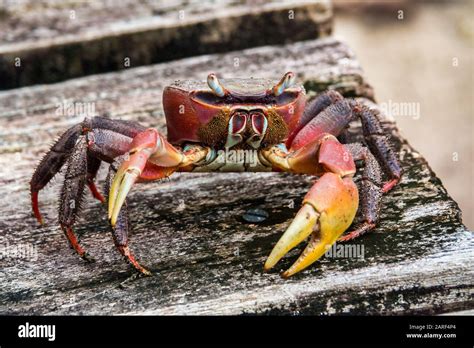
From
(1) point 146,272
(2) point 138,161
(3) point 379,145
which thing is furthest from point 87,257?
(3) point 379,145

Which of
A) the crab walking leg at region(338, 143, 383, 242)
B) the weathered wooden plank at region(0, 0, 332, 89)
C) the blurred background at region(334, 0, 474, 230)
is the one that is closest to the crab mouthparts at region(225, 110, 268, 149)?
the crab walking leg at region(338, 143, 383, 242)

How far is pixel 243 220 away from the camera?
2.68m

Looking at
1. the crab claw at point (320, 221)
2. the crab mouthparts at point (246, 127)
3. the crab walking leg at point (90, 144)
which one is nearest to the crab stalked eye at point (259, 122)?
the crab mouthparts at point (246, 127)

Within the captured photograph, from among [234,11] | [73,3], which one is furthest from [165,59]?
[73,3]

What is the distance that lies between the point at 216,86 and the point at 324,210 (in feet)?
2.52

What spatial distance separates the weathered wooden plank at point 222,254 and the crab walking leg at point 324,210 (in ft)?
0.20

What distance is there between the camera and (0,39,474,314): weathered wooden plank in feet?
7.18

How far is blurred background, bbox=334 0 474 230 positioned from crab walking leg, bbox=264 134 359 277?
15.6ft

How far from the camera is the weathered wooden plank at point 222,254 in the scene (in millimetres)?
2189

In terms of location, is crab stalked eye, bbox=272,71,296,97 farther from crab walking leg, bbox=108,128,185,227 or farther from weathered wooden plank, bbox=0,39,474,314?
crab walking leg, bbox=108,128,185,227

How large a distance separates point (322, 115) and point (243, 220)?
712 mm

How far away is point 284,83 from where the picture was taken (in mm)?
3010
